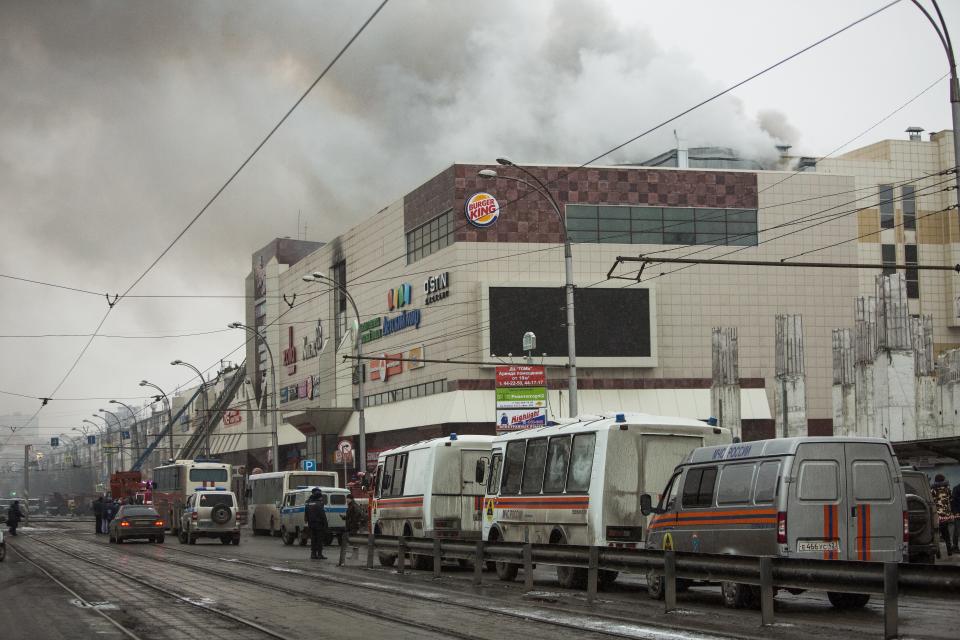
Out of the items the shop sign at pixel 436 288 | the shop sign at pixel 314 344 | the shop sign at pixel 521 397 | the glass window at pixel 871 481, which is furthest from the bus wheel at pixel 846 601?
the shop sign at pixel 314 344

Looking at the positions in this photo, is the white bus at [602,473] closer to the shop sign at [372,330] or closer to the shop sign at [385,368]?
the shop sign at [385,368]

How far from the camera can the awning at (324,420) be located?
81.1m

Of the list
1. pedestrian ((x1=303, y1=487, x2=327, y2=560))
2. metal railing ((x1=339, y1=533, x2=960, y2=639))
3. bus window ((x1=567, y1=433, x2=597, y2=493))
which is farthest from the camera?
pedestrian ((x1=303, y1=487, x2=327, y2=560))

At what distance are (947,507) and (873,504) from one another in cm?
1363

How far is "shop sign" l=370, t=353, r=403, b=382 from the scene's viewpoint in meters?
75.7

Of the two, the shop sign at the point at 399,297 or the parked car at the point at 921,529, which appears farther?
the shop sign at the point at 399,297

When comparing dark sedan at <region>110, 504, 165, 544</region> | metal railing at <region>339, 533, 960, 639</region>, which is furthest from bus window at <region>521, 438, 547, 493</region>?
dark sedan at <region>110, 504, 165, 544</region>

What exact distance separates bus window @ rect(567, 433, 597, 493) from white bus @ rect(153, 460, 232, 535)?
3609 cm

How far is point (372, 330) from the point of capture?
8000cm

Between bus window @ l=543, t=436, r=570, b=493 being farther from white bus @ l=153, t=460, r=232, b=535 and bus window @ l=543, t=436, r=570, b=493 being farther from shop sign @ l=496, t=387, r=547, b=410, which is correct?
white bus @ l=153, t=460, r=232, b=535

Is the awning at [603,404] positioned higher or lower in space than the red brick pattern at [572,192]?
lower

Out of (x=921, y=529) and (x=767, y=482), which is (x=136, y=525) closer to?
(x=921, y=529)

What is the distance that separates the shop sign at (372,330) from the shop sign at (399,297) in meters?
1.92

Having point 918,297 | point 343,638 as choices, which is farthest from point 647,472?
point 918,297
